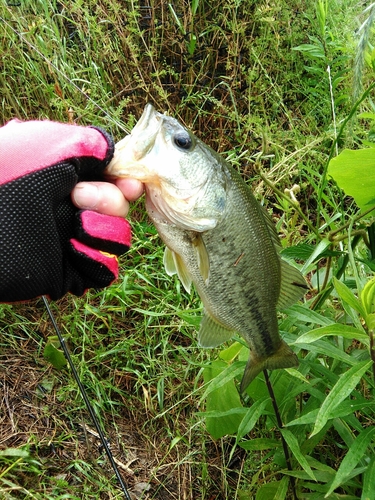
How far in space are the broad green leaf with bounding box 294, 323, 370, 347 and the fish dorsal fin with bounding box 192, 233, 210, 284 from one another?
34cm

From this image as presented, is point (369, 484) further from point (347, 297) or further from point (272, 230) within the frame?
point (272, 230)

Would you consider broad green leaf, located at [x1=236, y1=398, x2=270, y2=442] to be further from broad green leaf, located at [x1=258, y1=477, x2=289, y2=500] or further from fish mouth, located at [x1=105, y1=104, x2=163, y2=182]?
fish mouth, located at [x1=105, y1=104, x2=163, y2=182]

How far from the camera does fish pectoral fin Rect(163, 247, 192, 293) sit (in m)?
1.68

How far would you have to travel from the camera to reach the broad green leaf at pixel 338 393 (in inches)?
56.2

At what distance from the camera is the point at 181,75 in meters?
3.56

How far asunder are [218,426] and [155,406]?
0.73m

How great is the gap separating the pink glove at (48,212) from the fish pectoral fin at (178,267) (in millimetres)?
173

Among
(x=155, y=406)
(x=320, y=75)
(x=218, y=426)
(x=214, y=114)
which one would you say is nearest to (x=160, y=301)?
(x=155, y=406)

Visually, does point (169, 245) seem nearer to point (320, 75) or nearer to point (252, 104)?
point (252, 104)

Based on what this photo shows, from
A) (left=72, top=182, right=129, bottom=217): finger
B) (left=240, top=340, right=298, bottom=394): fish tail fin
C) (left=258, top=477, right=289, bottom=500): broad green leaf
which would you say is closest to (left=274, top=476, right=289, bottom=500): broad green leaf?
(left=258, top=477, right=289, bottom=500): broad green leaf

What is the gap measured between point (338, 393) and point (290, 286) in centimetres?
39

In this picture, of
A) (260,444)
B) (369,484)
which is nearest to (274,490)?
(260,444)

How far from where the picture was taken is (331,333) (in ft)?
4.82

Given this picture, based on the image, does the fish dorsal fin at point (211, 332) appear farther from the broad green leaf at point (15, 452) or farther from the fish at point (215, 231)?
the broad green leaf at point (15, 452)
